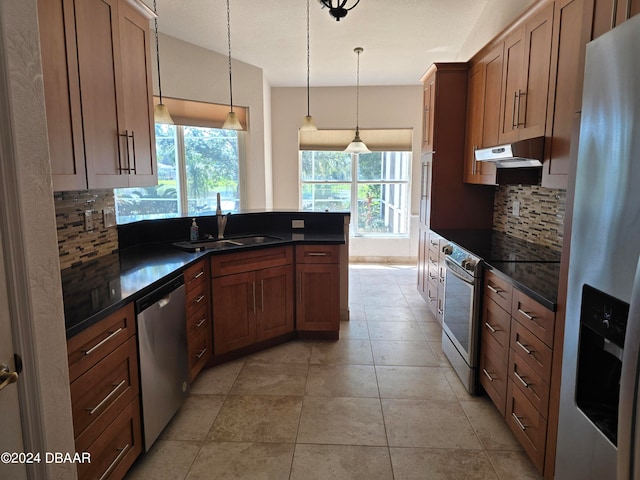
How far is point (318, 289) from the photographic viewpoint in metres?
3.30

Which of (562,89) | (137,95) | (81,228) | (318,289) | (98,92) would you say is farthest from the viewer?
(318,289)

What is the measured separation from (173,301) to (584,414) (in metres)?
1.96

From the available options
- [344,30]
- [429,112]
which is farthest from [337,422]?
[344,30]

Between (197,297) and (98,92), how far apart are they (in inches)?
53.4

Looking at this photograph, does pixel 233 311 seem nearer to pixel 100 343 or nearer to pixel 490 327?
pixel 100 343

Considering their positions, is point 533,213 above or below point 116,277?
above

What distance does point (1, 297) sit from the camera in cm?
92

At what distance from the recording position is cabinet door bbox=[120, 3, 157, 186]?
7.42 ft

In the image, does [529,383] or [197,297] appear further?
[197,297]

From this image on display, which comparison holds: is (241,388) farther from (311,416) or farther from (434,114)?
(434,114)

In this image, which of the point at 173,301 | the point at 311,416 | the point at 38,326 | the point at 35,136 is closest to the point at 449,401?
the point at 311,416

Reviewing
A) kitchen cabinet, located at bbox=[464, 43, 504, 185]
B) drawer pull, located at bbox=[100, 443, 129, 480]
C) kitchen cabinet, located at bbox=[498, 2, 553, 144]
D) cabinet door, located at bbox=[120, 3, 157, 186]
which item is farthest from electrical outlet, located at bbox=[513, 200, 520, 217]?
drawer pull, located at bbox=[100, 443, 129, 480]

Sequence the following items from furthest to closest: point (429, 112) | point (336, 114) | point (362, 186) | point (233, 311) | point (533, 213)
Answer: point (362, 186)
point (336, 114)
point (429, 112)
point (533, 213)
point (233, 311)

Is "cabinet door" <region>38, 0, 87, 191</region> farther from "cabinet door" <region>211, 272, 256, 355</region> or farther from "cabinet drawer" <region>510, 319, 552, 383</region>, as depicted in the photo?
"cabinet drawer" <region>510, 319, 552, 383</region>
